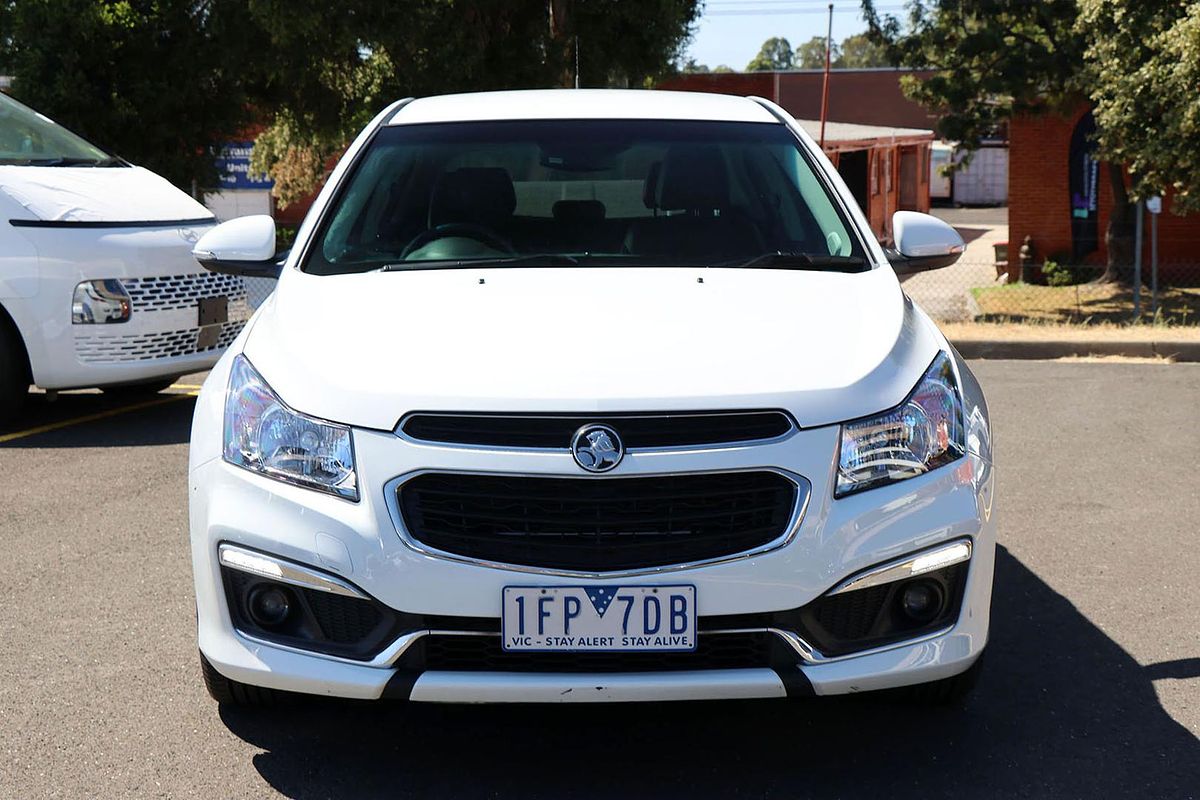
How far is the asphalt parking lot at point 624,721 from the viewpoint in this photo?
326 centimetres

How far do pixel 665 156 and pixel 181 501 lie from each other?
282cm

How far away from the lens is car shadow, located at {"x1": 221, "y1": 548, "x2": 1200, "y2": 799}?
3.23 meters

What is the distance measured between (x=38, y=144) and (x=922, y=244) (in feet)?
19.5

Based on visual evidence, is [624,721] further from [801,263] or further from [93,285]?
[93,285]

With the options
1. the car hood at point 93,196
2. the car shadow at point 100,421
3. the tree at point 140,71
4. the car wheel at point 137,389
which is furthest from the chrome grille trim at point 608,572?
the tree at point 140,71

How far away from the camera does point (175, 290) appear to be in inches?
309

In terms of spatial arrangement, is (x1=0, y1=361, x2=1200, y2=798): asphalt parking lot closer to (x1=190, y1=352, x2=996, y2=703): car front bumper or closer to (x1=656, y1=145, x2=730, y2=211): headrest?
(x1=190, y1=352, x2=996, y2=703): car front bumper

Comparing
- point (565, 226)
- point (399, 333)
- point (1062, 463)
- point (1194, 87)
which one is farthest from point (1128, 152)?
point (399, 333)

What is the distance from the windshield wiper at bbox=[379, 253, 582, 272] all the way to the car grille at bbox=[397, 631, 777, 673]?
1.27 m

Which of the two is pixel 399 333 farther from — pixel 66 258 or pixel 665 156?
pixel 66 258

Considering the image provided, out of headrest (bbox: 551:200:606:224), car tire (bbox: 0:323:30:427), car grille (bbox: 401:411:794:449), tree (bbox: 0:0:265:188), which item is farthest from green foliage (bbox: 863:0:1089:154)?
car grille (bbox: 401:411:794:449)

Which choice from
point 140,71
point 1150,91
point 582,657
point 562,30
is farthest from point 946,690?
point 562,30

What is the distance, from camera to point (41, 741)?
351 cm

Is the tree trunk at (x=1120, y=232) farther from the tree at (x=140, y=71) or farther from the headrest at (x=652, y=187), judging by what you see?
the headrest at (x=652, y=187)
